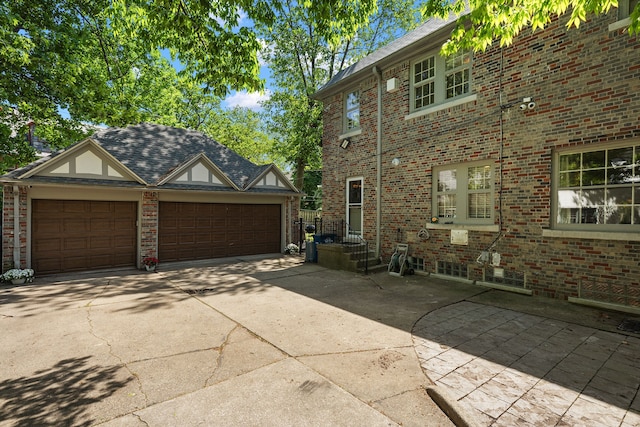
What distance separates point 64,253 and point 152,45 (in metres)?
6.70

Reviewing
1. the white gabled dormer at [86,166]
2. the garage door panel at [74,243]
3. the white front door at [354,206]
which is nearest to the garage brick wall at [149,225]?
the white gabled dormer at [86,166]

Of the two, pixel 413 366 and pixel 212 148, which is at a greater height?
pixel 212 148

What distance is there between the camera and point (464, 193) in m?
8.18

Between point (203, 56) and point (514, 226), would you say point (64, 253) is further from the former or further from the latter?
point (514, 226)

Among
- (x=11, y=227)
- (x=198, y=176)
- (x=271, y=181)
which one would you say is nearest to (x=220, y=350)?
(x=11, y=227)

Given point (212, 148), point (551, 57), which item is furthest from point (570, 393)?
point (212, 148)

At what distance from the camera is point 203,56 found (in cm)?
677

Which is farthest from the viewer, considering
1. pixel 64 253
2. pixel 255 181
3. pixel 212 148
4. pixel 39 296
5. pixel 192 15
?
pixel 212 148

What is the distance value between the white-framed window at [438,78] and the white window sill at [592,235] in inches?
163

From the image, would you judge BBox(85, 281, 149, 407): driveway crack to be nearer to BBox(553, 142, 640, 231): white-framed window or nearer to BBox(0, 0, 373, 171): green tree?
BBox(0, 0, 373, 171): green tree

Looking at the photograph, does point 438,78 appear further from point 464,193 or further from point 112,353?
point 112,353

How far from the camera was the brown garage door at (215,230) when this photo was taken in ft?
36.3

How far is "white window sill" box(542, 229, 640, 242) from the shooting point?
18.0 ft

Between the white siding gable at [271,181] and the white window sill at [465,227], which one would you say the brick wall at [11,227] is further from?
the white window sill at [465,227]
